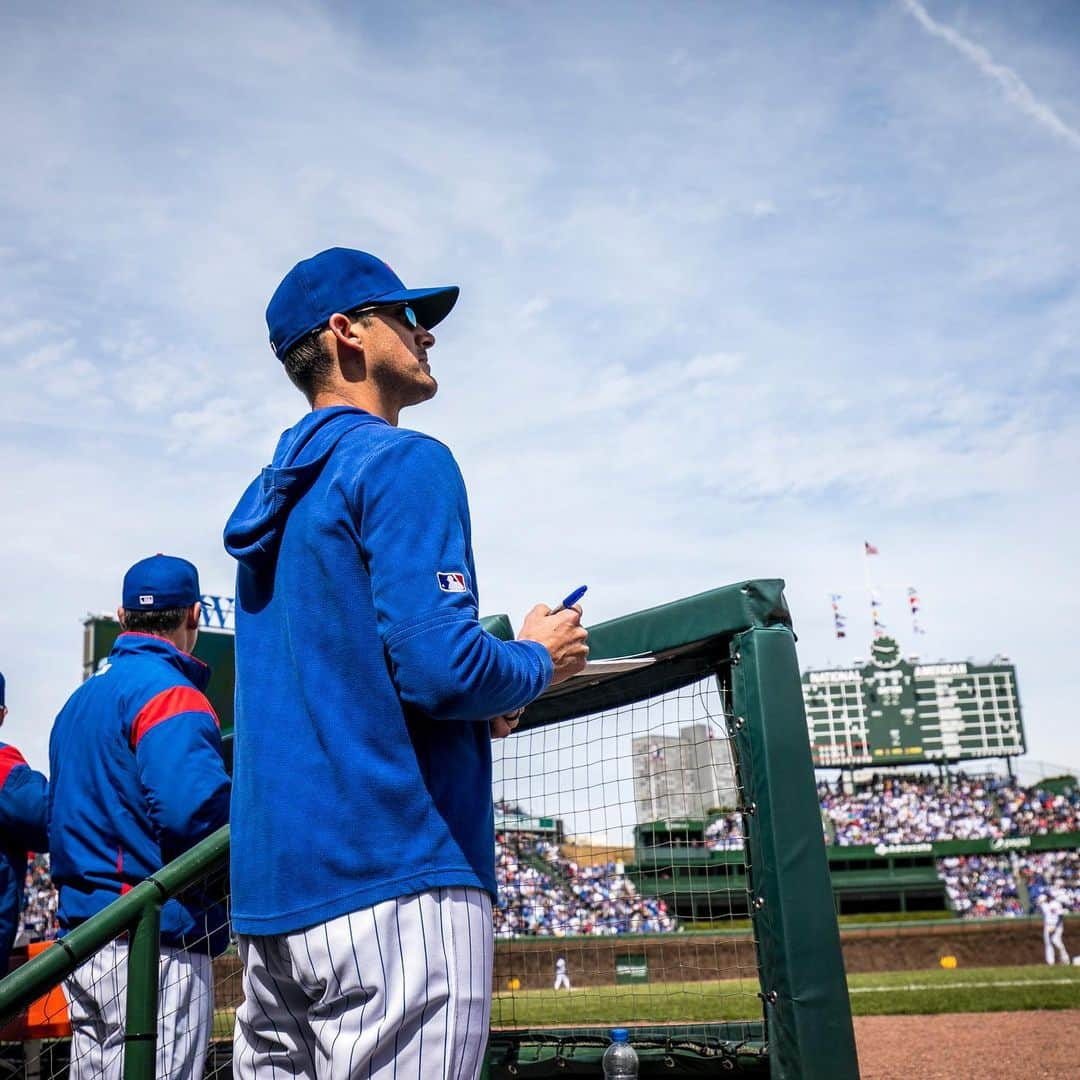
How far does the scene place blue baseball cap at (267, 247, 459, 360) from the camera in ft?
6.12

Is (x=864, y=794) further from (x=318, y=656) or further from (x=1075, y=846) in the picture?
(x=318, y=656)

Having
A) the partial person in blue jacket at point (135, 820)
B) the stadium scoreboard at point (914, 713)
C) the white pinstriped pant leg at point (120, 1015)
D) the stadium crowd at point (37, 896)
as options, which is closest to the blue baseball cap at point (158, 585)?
the partial person in blue jacket at point (135, 820)

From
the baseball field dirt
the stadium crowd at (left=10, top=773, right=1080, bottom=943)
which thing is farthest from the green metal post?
the stadium crowd at (left=10, top=773, right=1080, bottom=943)

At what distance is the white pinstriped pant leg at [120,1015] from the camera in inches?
104

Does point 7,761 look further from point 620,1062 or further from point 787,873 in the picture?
point 787,873

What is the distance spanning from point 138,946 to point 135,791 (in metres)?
0.45

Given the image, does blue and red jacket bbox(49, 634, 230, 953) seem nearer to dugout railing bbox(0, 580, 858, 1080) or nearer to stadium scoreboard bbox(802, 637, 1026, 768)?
dugout railing bbox(0, 580, 858, 1080)

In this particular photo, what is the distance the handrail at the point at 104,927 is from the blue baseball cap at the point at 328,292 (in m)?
1.26

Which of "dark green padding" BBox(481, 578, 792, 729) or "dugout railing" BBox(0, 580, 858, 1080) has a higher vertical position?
"dark green padding" BBox(481, 578, 792, 729)

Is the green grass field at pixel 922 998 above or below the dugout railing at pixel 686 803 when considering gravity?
below

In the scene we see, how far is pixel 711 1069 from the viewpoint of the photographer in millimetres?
3000

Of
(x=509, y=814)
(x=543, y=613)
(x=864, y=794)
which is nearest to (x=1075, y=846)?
(x=864, y=794)

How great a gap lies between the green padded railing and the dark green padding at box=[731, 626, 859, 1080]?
126 centimetres

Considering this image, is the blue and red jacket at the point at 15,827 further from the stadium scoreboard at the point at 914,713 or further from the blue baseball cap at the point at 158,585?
the stadium scoreboard at the point at 914,713
